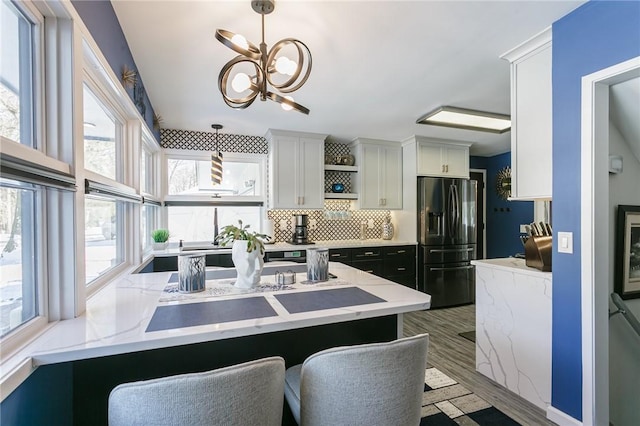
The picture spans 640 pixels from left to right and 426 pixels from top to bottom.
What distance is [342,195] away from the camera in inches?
177

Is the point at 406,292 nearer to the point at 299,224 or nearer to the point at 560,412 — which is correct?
the point at 560,412

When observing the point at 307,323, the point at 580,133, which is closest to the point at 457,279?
the point at 580,133

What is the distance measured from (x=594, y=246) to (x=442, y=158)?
300 cm

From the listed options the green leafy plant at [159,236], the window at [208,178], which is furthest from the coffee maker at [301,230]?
the green leafy plant at [159,236]

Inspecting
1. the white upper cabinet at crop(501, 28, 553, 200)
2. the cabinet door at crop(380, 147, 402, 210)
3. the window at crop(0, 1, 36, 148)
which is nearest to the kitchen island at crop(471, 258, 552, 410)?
the white upper cabinet at crop(501, 28, 553, 200)

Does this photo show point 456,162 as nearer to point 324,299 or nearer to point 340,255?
point 340,255

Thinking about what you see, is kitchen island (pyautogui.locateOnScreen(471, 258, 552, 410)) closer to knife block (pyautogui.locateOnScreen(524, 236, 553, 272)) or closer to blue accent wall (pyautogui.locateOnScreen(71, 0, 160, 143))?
knife block (pyautogui.locateOnScreen(524, 236, 553, 272))

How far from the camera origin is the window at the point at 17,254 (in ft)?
3.06

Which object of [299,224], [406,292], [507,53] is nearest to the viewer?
[406,292]

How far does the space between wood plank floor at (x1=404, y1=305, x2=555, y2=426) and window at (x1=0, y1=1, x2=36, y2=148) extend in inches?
115

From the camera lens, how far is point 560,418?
1793 millimetres

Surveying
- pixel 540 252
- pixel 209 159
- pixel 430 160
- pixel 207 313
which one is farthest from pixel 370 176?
pixel 207 313

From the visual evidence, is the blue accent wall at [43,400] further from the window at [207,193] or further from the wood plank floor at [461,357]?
the window at [207,193]

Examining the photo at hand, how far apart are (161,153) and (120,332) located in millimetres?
3398
